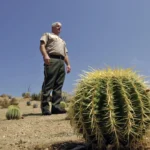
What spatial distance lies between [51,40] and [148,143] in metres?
5.06

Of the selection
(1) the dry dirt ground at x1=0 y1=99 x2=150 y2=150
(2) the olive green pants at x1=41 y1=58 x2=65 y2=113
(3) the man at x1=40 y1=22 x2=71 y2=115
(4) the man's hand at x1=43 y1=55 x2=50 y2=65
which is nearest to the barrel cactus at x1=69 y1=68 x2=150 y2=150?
(1) the dry dirt ground at x1=0 y1=99 x2=150 y2=150

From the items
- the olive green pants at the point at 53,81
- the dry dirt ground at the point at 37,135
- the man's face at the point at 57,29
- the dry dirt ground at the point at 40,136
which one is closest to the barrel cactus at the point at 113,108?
the dry dirt ground at the point at 40,136

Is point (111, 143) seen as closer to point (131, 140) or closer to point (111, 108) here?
point (131, 140)

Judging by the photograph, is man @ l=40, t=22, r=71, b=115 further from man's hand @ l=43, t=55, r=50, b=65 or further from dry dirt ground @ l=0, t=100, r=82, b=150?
dry dirt ground @ l=0, t=100, r=82, b=150

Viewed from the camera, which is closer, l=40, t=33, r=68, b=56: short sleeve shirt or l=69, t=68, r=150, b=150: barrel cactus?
l=69, t=68, r=150, b=150: barrel cactus

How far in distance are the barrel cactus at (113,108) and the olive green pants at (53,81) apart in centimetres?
477

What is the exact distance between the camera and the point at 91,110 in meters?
3.50

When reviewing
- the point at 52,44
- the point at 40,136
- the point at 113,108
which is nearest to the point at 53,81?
the point at 52,44

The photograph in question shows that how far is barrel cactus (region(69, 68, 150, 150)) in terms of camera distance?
3.47m

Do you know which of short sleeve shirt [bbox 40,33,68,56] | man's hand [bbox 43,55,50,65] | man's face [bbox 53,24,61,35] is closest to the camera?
man's hand [bbox 43,55,50,65]

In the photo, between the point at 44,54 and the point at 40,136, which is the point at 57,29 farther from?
the point at 40,136

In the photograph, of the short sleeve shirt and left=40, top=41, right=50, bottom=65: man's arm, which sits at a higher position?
the short sleeve shirt

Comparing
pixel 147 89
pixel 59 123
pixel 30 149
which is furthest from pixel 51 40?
pixel 147 89

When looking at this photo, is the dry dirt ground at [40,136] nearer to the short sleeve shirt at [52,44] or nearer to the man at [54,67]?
the man at [54,67]
